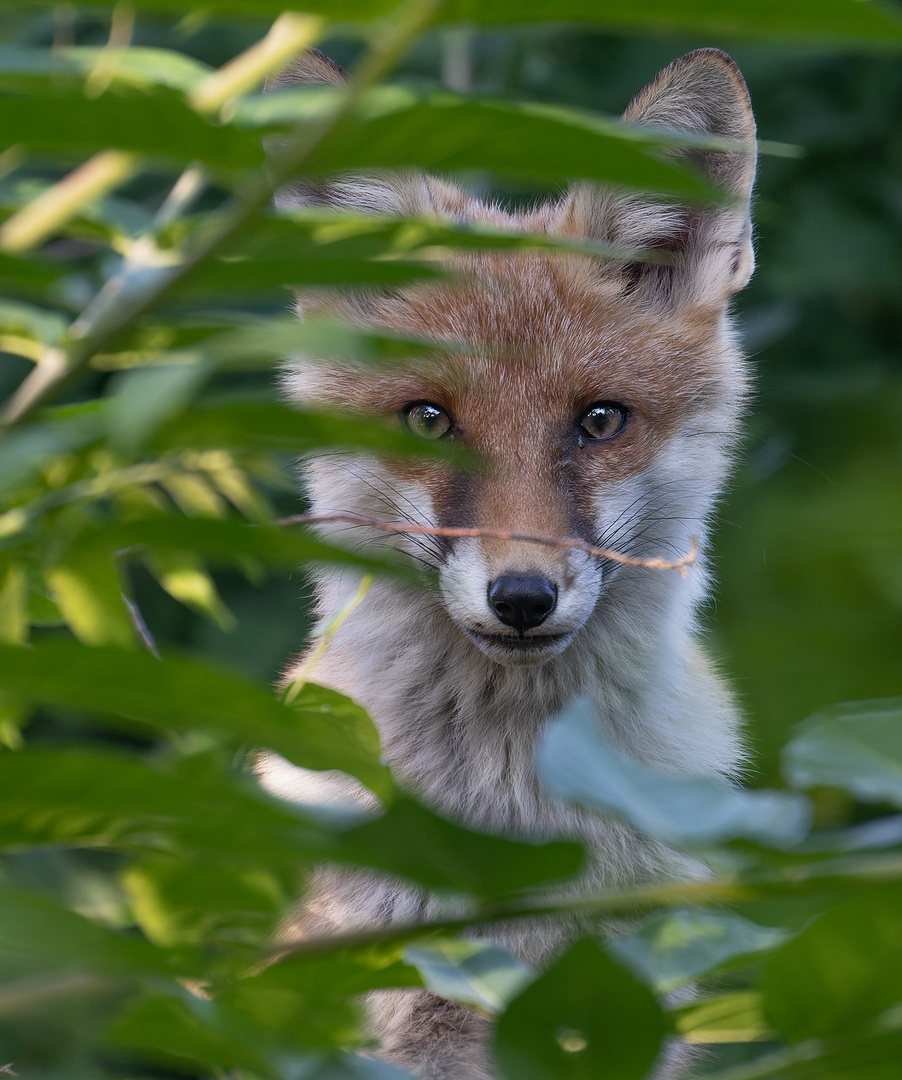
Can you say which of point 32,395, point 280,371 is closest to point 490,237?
point 32,395

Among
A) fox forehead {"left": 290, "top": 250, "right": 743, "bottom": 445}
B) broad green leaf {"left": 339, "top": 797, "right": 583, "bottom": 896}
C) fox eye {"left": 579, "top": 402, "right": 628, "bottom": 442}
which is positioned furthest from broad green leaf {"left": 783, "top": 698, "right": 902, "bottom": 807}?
fox eye {"left": 579, "top": 402, "right": 628, "bottom": 442}

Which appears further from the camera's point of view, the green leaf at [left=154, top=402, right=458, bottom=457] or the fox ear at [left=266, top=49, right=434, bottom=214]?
the fox ear at [left=266, top=49, right=434, bottom=214]

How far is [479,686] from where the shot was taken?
2.16 meters

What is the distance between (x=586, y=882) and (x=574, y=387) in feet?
3.04

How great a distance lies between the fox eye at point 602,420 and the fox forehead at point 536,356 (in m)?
0.02

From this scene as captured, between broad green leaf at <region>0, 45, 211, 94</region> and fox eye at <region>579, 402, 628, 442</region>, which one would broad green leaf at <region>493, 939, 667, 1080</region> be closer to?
broad green leaf at <region>0, 45, 211, 94</region>

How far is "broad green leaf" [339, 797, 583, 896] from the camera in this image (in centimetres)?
52

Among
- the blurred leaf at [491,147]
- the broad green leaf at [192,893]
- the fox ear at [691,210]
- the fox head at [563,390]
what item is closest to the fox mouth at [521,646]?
the fox head at [563,390]

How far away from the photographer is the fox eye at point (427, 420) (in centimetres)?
221

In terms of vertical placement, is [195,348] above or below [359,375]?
below

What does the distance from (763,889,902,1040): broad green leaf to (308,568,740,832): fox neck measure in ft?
4.77

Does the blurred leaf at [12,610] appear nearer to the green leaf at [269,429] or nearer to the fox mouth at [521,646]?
the green leaf at [269,429]

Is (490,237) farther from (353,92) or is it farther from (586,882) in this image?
(586,882)

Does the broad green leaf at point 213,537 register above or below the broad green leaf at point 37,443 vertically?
below
